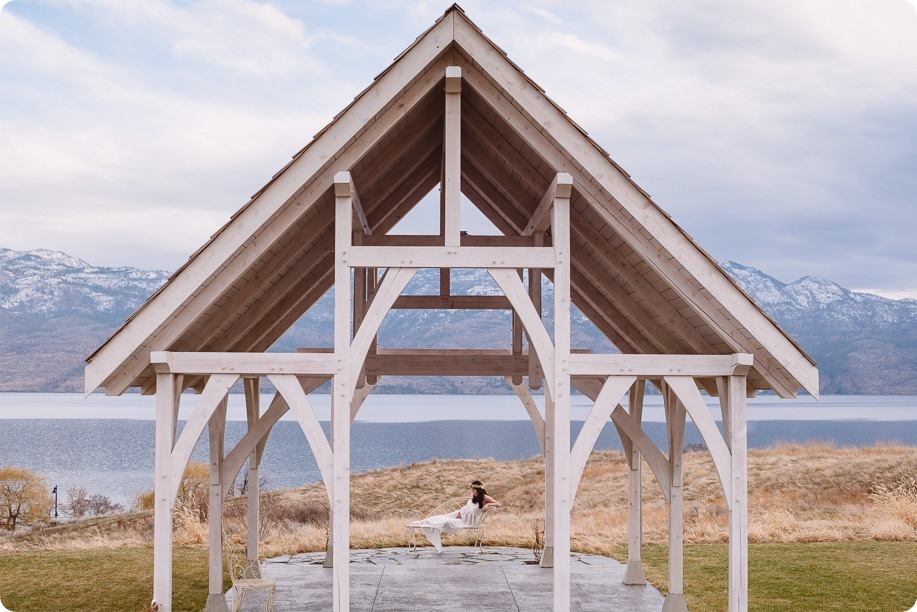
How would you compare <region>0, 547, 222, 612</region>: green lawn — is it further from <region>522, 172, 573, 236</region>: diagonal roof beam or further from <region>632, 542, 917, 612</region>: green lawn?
<region>632, 542, 917, 612</region>: green lawn

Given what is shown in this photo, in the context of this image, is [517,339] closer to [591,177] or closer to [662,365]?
[662,365]

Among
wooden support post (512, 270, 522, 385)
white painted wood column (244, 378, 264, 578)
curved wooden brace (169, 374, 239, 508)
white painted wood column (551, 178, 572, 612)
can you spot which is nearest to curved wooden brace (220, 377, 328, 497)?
white painted wood column (244, 378, 264, 578)

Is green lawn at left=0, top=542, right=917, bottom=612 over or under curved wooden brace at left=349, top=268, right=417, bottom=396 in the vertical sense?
under

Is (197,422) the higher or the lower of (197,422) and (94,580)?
the higher

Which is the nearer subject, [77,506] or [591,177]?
[591,177]

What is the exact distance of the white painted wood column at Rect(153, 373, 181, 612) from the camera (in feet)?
23.4

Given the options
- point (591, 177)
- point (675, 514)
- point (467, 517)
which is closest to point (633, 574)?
point (675, 514)

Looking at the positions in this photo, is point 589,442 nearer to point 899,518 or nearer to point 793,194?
point 899,518

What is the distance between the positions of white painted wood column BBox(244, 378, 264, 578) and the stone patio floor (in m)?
0.44

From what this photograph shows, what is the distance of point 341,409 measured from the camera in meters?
7.12

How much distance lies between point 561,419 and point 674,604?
305 cm

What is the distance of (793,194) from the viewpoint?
650 feet

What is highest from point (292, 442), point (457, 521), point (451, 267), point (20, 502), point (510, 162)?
point (510, 162)

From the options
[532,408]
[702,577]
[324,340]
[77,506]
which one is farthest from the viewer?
[324,340]
